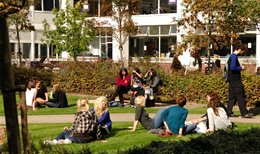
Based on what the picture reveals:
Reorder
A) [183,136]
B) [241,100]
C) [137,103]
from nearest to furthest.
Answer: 1. [183,136]
2. [137,103]
3. [241,100]

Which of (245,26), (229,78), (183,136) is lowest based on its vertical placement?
(183,136)

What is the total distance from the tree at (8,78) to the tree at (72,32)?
107 feet

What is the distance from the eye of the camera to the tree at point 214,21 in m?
22.8

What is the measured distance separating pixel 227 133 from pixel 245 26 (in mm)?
15353

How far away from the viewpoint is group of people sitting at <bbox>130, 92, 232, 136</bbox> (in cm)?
1213

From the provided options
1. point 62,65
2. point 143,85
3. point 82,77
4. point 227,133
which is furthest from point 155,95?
point 227,133

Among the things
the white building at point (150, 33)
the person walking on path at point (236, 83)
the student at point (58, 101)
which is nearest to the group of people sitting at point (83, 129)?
the person walking on path at point (236, 83)

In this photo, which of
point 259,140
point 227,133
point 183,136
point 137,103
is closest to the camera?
point 259,140

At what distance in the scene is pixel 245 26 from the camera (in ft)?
76.8

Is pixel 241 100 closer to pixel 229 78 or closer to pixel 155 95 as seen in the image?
pixel 229 78

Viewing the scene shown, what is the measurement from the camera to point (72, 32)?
39.0m

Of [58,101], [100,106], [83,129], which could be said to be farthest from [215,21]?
[83,129]

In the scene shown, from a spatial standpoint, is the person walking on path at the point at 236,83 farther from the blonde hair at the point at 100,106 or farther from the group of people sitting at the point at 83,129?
the group of people sitting at the point at 83,129

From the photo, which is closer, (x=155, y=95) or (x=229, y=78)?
(x=229, y=78)
